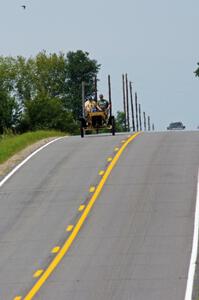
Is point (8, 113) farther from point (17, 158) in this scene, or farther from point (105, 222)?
point (105, 222)

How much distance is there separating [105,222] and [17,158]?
12.1m

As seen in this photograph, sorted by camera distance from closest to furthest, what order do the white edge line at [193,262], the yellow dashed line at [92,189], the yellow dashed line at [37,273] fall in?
1. the white edge line at [193,262]
2. the yellow dashed line at [37,273]
3. the yellow dashed line at [92,189]

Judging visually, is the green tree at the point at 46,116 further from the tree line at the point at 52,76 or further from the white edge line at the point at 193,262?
the white edge line at the point at 193,262

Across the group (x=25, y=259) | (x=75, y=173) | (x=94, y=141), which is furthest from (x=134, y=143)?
(x=25, y=259)

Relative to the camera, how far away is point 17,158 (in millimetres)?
40094

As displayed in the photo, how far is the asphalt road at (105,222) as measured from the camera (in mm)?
21906

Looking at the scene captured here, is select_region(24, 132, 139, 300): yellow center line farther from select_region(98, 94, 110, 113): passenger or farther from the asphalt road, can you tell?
select_region(98, 94, 110, 113): passenger

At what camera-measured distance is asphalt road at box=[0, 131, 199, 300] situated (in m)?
21.9

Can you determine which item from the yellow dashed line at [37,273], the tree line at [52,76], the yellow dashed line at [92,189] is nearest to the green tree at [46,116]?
the tree line at [52,76]

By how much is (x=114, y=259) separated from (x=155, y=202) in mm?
6470

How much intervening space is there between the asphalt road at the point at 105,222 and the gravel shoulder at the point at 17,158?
51 centimetres

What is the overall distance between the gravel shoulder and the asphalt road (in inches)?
20.0

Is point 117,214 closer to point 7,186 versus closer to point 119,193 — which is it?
point 119,193

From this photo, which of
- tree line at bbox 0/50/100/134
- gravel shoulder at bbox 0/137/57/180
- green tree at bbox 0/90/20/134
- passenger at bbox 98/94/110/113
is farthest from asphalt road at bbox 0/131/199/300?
tree line at bbox 0/50/100/134
